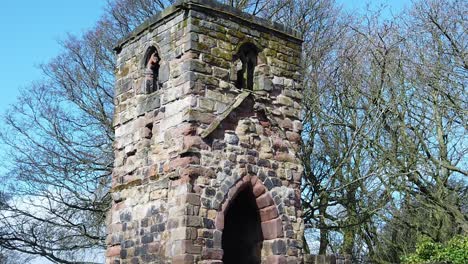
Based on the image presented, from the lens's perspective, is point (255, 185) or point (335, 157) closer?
point (255, 185)

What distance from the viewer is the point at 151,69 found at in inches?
400

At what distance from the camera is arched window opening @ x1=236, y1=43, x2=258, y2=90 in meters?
9.88

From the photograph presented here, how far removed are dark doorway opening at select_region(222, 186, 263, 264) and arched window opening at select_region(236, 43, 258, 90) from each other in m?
1.55

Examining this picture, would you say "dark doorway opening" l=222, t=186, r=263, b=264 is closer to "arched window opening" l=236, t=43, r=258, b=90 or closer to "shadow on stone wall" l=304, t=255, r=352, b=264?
"shadow on stone wall" l=304, t=255, r=352, b=264

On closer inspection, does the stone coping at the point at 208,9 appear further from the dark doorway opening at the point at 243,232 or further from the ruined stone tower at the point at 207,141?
the dark doorway opening at the point at 243,232

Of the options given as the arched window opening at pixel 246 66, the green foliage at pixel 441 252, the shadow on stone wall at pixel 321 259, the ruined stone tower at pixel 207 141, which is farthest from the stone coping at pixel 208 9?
the green foliage at pixel 441 252

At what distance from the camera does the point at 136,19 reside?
17172 mm

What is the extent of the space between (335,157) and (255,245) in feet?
19.1

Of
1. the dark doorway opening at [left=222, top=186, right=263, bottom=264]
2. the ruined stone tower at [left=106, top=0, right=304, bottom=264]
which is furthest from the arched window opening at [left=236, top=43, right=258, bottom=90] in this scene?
the dark doorway opening at [left=222, top=186, right=263, bottom=264]

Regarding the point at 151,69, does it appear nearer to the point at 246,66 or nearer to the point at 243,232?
the point at 246,66

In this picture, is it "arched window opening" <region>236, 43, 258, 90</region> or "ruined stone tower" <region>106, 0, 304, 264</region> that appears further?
"arched window opening" <region>236, 43, 258, 90</region>

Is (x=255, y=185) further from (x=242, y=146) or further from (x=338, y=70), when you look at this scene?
(x=338, y=70)

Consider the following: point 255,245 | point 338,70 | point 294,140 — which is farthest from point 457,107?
A: point 255,245

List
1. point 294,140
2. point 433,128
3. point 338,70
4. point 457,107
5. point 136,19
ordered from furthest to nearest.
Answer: point 136,19 → point 338,70 → point 433,128 → point 457,107 → point 294,140
